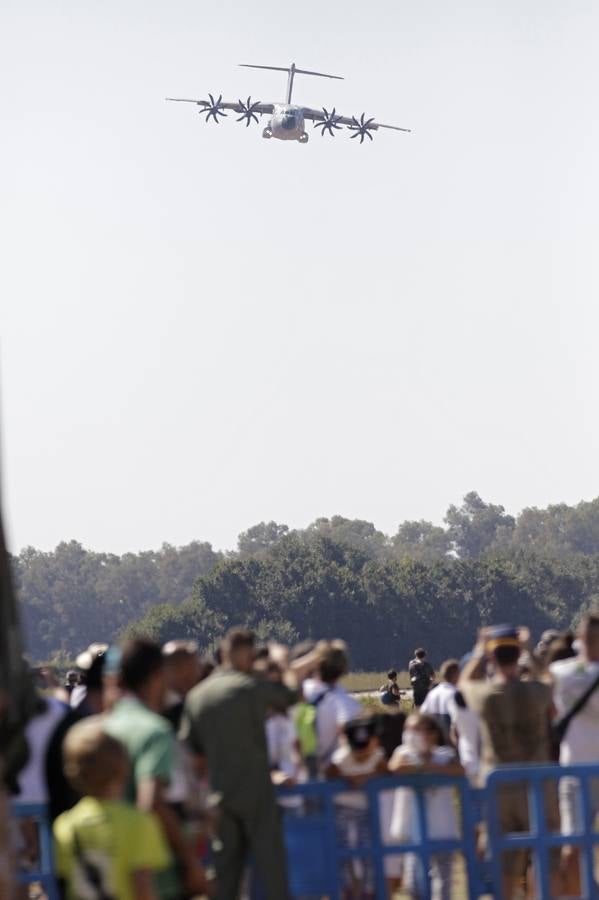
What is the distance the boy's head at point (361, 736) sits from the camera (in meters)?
10.7

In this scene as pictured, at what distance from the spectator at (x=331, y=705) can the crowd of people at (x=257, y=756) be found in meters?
0.01

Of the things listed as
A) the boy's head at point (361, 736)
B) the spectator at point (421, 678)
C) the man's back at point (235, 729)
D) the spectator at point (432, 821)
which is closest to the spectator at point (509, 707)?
the spectator at point (432, 821)

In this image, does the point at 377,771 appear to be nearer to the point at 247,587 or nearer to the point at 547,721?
the point at 547,721

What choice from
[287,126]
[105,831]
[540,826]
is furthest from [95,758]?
[287,126]

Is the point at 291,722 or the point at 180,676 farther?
the point at 291,722

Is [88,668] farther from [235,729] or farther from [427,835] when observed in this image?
[427,835]

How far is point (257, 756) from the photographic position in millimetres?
9703

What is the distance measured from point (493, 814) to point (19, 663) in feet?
11.6

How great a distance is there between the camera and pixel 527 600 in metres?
171

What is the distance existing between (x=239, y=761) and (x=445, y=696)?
433cm

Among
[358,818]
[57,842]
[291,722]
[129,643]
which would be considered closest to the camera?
[57,842]

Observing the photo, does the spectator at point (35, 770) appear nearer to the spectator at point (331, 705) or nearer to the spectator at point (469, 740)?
the spectator at point (331, 705)

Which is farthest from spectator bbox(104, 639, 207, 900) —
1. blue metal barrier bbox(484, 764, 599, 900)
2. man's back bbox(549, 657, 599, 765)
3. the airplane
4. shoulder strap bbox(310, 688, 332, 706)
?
the airplane

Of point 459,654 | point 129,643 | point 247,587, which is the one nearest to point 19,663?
point 129,643
